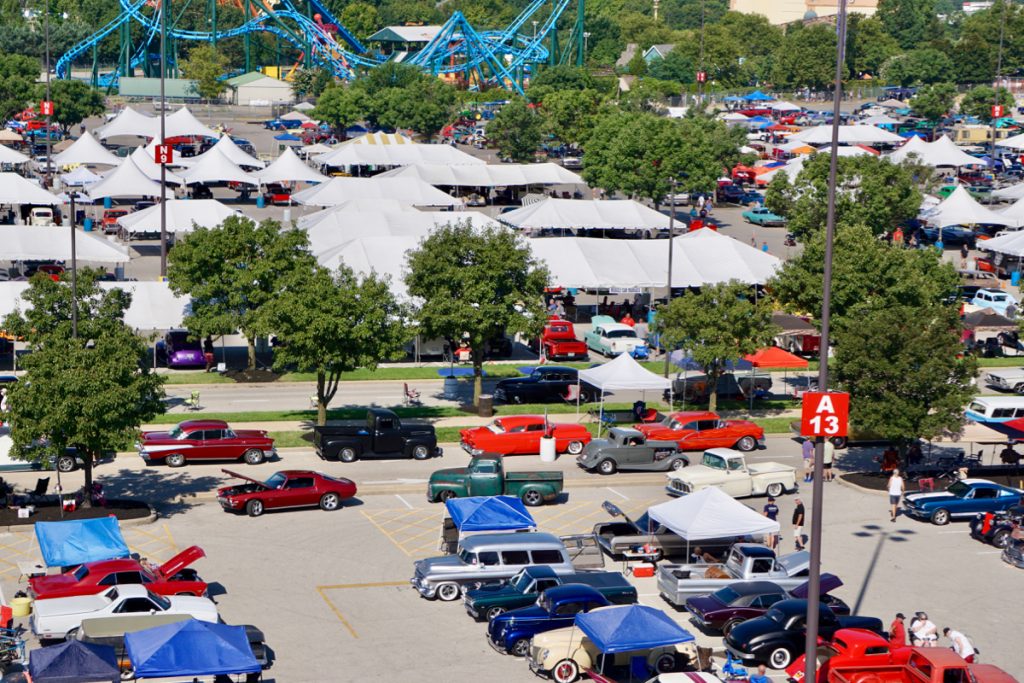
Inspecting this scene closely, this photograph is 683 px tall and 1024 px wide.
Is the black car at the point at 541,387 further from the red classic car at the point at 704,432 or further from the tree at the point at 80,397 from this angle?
the tree at the point at 80,397

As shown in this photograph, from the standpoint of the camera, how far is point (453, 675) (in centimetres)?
2848

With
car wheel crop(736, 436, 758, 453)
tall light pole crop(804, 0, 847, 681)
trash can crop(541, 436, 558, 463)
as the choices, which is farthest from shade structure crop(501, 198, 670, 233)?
tall light pole crop(804, 0, 847, 681)

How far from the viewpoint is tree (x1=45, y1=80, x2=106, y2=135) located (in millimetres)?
123700

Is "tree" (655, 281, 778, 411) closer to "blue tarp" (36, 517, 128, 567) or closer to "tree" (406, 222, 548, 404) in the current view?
"tree" (406, 222, 548, 404)

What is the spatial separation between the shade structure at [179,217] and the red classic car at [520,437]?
110 ft

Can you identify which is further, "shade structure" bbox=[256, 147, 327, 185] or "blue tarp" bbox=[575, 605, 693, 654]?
"shade structure" bbox=[256, 147, 327, 185]

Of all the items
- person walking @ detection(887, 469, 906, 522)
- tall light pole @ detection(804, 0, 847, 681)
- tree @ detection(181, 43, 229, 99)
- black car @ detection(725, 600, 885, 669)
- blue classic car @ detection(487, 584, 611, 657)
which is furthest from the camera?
tree @ detection(181, 43, 229, 99)

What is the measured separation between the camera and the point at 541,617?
98.5 feet

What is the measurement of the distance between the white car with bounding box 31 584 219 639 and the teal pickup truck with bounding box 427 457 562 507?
1135cm

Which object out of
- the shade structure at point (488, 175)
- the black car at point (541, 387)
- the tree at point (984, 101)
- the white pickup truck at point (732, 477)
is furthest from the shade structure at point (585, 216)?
the tree at point (984, 101)

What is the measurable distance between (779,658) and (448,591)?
26.1 ft

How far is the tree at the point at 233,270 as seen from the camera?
179 feet

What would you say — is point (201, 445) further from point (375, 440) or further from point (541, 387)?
point (541, 387)

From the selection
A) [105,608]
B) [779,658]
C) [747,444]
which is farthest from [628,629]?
[747,444]
